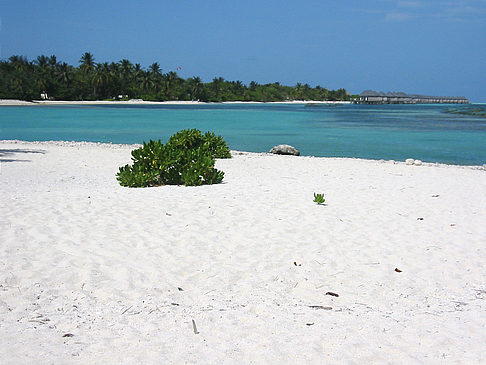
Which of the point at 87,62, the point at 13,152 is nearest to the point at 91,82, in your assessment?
the point at 87,62

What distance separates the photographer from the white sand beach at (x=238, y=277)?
4.01 meters

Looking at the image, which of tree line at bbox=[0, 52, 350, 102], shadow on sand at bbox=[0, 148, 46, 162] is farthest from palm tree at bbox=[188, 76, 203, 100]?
shadow on sand at bbox=[0, 148, 46, 162]

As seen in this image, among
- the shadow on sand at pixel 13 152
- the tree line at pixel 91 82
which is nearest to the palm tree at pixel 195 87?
the tree line at pixel 91 82

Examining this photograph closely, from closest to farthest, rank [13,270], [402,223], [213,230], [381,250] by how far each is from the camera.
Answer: [13,270] → [381,250] → [213,230] → [402,223]

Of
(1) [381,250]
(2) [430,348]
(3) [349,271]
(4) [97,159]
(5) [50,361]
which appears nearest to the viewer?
(5) [50,361]

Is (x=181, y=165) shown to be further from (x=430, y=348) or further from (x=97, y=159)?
(x=430, y=348)

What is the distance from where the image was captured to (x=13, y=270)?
17.3ft

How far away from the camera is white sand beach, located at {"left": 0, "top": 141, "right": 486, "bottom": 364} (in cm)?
401

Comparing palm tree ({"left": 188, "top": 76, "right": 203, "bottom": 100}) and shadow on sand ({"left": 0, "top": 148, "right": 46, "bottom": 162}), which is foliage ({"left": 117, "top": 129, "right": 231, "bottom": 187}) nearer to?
shadow on sand ({"left": 0, "top": 148, "right": 46, "bottom": 162})

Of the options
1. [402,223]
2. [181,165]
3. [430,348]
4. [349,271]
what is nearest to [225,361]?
[430,348]

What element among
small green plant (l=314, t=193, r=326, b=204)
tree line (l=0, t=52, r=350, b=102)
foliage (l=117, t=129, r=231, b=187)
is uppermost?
tree line (l=0, t=52, r=350, b=102)

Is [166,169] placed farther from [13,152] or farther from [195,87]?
[195,87]

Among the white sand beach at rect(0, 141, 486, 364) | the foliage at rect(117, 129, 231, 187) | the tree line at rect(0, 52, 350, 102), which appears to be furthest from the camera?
the tree line at rect(0, 52, 350, 102)

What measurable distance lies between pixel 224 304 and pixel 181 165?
23.5ft
